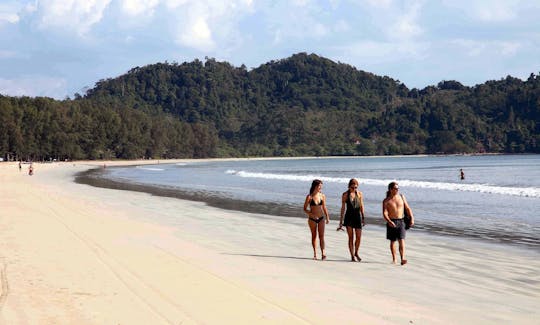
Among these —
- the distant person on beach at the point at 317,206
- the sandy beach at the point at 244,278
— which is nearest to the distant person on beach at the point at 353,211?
the distant person on beach at the point at 317,206

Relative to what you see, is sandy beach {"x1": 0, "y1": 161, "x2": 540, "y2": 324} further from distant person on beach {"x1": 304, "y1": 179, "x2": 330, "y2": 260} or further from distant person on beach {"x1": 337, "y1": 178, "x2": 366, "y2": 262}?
distant person on beach {"x1": 304, "y1": 179, "x2": 330, "y2": 260}

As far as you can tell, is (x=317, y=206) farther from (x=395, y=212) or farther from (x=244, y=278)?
(x=244, y=278)

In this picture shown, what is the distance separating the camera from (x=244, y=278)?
32.8ft

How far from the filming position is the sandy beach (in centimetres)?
762

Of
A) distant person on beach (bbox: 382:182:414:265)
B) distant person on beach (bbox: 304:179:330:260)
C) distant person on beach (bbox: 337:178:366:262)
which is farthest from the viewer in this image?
distant person on beach (bbox: 304:179:330:260)

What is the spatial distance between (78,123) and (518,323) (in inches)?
5399

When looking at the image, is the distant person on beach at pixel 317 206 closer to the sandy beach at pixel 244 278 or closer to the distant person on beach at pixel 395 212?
the sandy beach at pixel 244 278

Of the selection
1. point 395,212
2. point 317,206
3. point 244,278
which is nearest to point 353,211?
point 317,206

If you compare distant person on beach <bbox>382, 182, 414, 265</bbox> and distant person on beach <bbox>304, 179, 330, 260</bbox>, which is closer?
distant person on beach <bbox>382, 182, 414, 265</bbox>

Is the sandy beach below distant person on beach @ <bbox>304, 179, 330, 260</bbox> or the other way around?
below

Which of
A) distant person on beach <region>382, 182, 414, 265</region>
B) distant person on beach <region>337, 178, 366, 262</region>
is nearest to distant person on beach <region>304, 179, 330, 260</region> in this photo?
distant person on beach <region>337, 178, 366, 262</region>

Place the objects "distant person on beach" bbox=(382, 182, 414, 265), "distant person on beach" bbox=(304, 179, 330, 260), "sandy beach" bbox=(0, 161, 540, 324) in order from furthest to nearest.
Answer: "distant person on beach" bbox=(304, 179, 330, 260) → "distant person on beach" bbox=(382, 182, 414, 265) → "sandy beach" bbox=(0, 161, 540, 324)

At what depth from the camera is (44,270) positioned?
394 inches

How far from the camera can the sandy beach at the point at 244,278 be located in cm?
762
